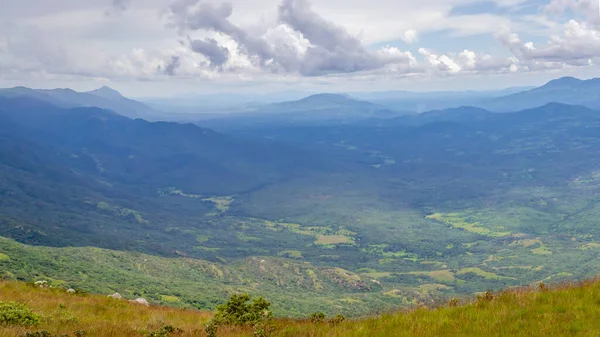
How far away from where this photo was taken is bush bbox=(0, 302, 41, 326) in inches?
537

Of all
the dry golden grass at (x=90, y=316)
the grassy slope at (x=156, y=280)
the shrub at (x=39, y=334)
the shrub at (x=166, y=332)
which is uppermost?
the shrub at (x=39, y=334)

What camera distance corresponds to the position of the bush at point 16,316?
1364cm

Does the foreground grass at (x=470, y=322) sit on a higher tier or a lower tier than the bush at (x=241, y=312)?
higher

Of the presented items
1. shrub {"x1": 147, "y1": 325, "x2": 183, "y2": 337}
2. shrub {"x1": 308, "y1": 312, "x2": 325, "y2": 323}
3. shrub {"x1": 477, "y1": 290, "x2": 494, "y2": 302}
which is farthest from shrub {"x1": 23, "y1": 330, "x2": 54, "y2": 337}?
shrub {"x1": 477, "y1": 290, "x2": 494, "y2": 302}

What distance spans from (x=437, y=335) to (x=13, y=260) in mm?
153467

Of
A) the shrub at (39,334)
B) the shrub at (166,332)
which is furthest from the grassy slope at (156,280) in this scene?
the shrub at (39,334)

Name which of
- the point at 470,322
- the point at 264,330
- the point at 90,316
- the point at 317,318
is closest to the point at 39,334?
the point at 90,316

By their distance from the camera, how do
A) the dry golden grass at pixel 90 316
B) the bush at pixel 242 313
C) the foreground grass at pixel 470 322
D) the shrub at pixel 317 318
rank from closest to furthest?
the foreground grass at pixel 470 322 < the dry golden grass at pixel 90 316 < the bush at pixel 242 313 < the shrub at pixel 317 318

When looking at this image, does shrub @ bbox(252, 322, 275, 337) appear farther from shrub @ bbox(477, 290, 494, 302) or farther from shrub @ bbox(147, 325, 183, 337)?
shrub @ bbox(477, 290, 494, 302)

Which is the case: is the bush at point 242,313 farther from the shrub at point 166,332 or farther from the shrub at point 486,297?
the shrub at point 486,297

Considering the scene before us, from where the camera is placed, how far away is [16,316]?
13844 mm

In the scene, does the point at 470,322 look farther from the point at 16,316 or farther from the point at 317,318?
the point at 16,316

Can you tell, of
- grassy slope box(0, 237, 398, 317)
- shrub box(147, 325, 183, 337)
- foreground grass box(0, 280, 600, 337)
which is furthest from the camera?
grassy slope box(0, 237, 398, 317)

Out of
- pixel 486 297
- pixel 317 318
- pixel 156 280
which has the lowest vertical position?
pixel 156 280
